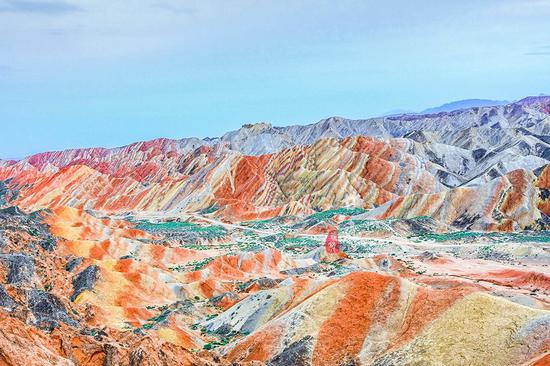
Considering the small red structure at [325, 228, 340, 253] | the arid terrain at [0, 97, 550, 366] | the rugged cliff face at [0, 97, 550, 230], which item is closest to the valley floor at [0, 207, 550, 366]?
the arid terrain at [0, 97, 550, 366]

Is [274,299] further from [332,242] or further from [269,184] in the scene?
[269,184]

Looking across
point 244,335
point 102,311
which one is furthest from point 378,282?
point 102,311

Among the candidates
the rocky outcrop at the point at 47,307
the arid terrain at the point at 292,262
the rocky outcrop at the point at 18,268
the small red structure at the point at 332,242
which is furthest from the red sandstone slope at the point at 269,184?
the rocky outcrop at the point at 47,307

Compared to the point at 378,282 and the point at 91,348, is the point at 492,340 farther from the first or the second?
the point at 91,348

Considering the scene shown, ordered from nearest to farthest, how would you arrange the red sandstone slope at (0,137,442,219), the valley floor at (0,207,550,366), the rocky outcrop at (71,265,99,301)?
the valley floor at (0,207,550,366)
the rocky outcrop at (71,265,99,301)
the red sandstone slope at (0,137,442,219)

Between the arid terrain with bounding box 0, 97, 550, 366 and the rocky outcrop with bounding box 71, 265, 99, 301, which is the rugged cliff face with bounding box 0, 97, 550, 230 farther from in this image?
the rocky outcrop with bounding box 71, 265, 99, 301
